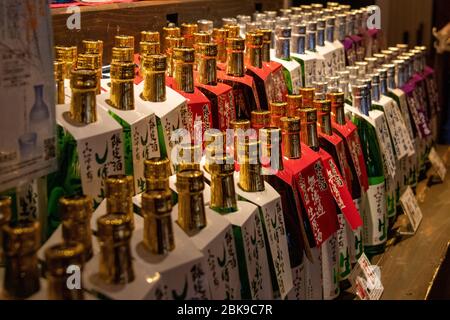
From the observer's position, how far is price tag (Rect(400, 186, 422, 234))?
2123 millimetres

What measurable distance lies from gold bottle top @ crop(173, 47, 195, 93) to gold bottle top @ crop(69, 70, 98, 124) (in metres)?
0.30

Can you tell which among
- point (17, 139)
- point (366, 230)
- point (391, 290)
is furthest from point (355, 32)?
point (17, 139)

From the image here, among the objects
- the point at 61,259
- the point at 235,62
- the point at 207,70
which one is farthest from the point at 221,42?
the point at 61,259

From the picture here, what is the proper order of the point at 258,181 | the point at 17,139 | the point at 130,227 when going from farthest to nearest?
1. the point at 258,181
2. the point at 17,139
3. the point at 130,227

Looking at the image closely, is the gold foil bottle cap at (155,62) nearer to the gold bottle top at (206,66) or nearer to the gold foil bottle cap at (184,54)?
the gold foil bottle cap at (184,54)

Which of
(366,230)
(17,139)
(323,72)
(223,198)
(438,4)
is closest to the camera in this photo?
(17,139)

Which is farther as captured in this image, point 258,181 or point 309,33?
point 309,33

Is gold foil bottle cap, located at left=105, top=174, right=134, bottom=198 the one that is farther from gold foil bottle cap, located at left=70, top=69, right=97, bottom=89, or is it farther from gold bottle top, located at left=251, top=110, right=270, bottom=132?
gold bottle top, located at left=251, top=110, right=270, bottom=132

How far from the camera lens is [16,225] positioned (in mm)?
885

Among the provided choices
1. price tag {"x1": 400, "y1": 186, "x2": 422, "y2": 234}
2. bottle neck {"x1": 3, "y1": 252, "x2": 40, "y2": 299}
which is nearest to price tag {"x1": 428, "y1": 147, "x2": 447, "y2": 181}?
price tag {"x1": 400, "y1": 186, "x2": 422, "y2": 234}
